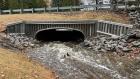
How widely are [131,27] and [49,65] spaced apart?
14.5 meters

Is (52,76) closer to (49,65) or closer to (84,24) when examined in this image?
(49,65)

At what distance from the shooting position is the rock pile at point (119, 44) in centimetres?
3381

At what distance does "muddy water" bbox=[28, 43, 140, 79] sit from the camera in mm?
24547

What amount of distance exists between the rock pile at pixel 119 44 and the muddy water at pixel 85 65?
155 centimetres

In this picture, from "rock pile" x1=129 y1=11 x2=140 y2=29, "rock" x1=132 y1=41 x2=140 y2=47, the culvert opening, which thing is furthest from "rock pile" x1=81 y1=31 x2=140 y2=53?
the culvert opening

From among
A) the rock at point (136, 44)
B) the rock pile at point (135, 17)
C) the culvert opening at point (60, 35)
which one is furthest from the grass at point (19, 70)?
the culvert opening at point (60, 35)

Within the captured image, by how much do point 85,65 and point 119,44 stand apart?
8460 mm

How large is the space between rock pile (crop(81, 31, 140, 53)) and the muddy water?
5.08 feet

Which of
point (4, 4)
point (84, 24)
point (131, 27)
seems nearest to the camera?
point (131, 27)

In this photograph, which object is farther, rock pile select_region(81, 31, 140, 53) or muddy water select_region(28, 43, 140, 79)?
rock pile select_region(81, 31, 140, 53)

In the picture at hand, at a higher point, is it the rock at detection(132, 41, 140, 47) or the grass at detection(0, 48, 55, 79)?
the grass at detection(0, 48, 55, 79)

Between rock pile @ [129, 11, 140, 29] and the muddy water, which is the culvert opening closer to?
rock pile @ [129, 11, 140, 29]

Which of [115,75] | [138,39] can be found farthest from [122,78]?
[138,39]

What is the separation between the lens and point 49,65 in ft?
87.5
